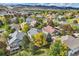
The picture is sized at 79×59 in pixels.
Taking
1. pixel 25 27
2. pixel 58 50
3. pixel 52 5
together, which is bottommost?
pixel 58 50

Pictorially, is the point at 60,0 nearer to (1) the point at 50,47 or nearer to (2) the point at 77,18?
(2) the point at 77,18

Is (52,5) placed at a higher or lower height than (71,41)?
higher

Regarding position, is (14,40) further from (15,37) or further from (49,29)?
(49,29)

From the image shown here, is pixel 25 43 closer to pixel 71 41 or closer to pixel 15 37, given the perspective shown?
pixel 15 37

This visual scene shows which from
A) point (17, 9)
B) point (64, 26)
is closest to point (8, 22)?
point (17, 9)

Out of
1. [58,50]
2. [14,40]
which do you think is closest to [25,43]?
[14,40]

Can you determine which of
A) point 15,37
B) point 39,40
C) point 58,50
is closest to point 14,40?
point 15,37

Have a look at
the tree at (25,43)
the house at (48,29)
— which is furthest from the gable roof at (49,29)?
the tree at (25,43)

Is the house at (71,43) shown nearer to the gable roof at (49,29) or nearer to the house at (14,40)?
the gable roof at (49,29)
